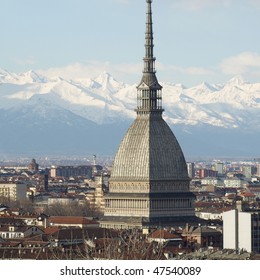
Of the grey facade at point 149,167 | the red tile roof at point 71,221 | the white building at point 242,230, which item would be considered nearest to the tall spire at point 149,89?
the grey facade at point 149,167

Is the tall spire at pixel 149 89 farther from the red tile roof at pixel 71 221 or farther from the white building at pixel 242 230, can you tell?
the white building at pixel 242 230

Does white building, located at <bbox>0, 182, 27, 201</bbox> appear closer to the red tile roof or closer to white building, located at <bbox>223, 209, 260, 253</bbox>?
the red tile roof

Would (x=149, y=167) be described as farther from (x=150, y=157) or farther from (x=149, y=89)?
(x=149, y=89)

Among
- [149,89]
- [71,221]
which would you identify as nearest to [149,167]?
[149,89]

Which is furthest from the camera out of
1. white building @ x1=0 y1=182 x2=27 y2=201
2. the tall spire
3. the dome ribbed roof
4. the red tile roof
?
white building @ x1=0 y1=182 x2=27 y2=201

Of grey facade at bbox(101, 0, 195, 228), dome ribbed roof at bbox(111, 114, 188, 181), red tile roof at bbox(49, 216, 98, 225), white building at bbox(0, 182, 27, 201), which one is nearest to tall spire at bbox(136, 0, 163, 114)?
grey facade at bbox(101, 0, 195, 228)
